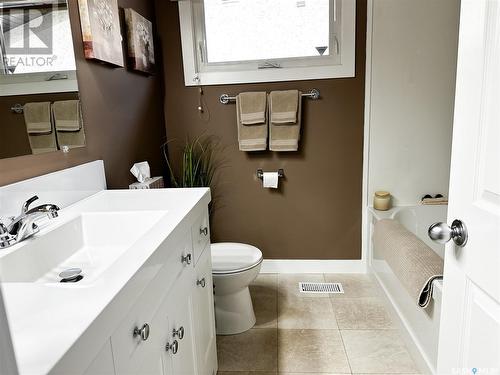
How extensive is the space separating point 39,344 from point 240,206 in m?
2.28

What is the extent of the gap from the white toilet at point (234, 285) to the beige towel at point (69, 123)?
96 centimetres

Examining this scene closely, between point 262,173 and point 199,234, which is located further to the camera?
point 262,173

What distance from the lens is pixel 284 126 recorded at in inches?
98.4

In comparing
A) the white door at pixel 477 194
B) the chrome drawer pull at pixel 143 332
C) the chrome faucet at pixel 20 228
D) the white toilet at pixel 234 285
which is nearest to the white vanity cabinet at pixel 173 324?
the chrome drawer pull at pixel 143 332

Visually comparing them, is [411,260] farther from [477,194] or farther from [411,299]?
[477,194]

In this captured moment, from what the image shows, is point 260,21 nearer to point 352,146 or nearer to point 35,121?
point 352,146

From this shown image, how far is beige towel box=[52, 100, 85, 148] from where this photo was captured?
4.72 feet

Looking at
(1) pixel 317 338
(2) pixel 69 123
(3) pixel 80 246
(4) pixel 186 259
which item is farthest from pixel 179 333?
(1) pixel 317 338

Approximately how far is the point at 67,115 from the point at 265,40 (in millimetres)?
1574

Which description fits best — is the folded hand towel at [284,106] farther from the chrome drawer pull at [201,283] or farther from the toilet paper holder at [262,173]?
the chrome drawer pull at [201,283]

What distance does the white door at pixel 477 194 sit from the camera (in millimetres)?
755

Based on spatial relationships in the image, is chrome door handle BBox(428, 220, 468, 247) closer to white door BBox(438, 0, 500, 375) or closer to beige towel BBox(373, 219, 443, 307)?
white door BBox(438, 0, 500, 375)

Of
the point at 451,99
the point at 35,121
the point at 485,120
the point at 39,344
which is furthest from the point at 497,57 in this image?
the point at 451,99

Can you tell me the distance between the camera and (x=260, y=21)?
2.53m
